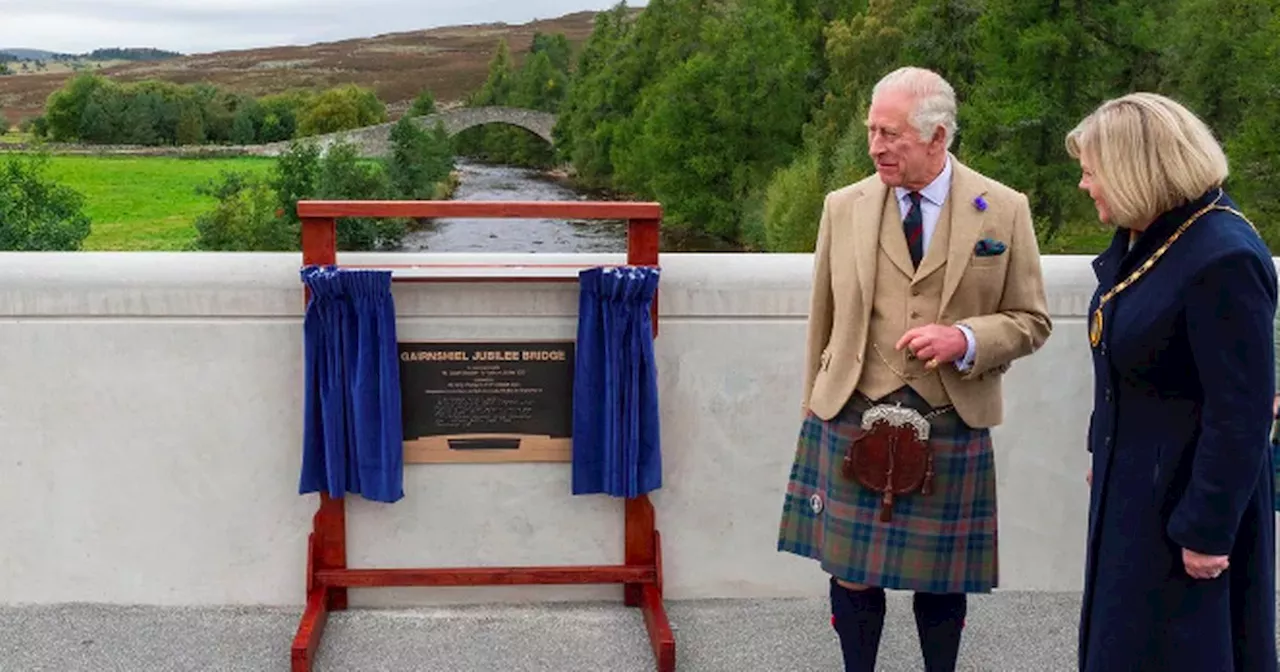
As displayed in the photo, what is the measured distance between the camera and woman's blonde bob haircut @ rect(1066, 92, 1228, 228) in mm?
2381

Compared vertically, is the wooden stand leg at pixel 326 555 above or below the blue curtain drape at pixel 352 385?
below

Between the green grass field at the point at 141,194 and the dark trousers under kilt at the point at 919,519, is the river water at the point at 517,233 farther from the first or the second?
the dark trousers under kilt at the point at 919,519

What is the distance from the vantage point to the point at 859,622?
328cm

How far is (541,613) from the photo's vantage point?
14.1 feet

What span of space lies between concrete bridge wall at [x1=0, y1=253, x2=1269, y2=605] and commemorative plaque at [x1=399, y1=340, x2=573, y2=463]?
0.06m

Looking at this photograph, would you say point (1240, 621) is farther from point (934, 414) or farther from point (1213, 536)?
point (934, 414)

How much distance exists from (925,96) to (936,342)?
1.79 ft

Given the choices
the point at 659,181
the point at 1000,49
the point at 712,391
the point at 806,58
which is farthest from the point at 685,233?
the point at 712,391

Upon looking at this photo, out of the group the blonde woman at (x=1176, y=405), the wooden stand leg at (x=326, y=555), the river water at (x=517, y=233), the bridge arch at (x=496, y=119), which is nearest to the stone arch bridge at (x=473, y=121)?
the bridge arch at (x=496, y=119)

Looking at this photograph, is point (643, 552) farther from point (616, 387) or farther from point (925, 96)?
point (925, 96)

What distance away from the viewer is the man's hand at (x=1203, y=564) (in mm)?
Result: 2402

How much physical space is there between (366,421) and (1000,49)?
1074 inches

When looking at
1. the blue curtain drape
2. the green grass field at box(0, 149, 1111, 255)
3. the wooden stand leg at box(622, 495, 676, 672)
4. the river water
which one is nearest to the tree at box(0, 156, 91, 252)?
the green grass field at box(0, 149, 1111, 255)

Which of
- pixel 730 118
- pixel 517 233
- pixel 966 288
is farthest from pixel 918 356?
pixel 517 233
